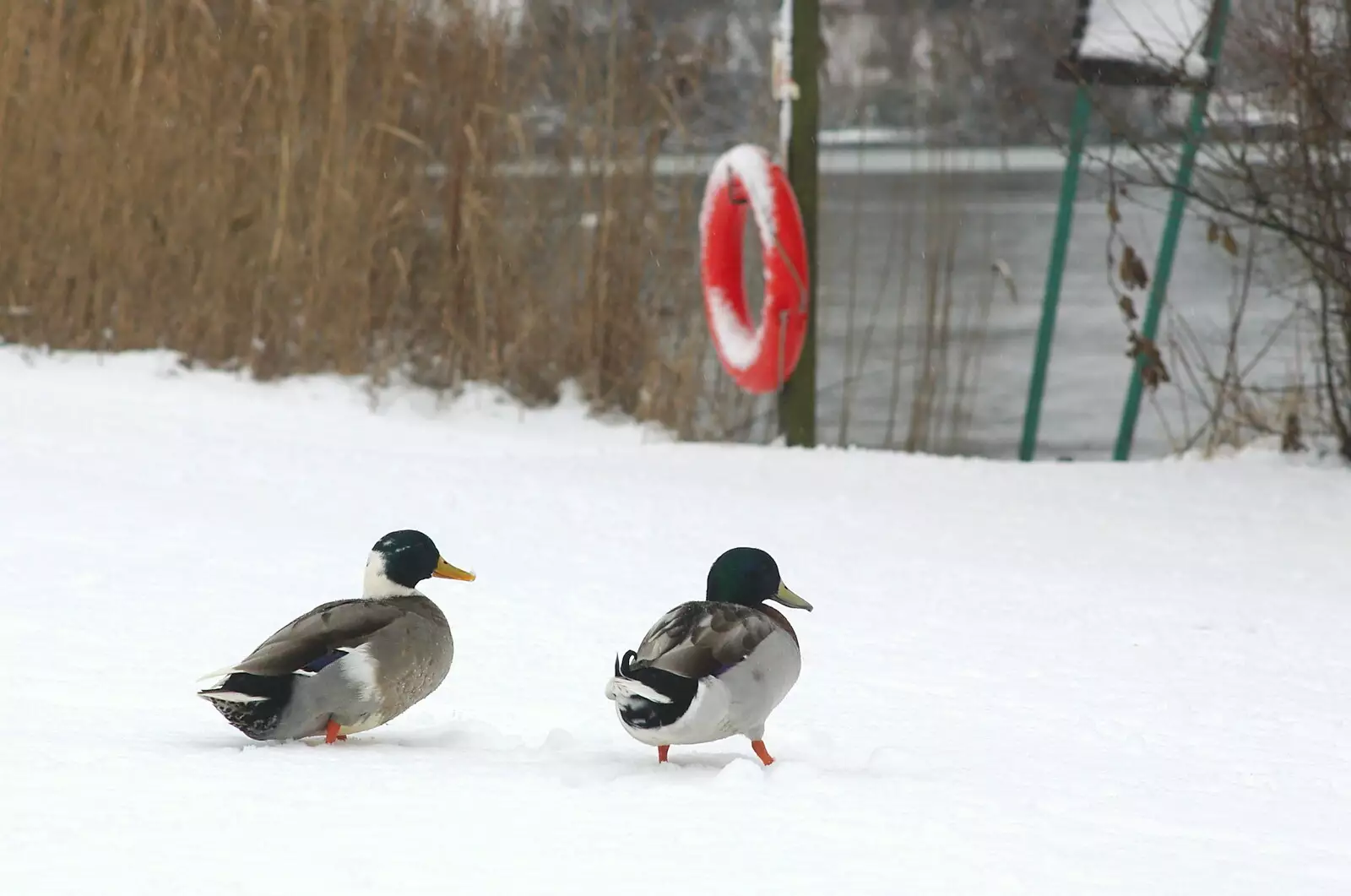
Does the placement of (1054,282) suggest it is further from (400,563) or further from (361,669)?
(361,669)

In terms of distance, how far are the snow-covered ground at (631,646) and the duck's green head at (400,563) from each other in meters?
0.31

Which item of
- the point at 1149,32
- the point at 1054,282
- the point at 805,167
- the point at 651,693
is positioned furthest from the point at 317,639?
the point at 1054,282

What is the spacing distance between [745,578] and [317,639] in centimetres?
77

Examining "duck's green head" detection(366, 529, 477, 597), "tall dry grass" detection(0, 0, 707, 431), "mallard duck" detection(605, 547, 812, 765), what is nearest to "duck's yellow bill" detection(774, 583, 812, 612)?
"mallard duck" detection(605, 547, 812, 765)

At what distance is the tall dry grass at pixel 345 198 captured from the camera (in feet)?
30.7

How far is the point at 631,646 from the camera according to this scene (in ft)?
16.3

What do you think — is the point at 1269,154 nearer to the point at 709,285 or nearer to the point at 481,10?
the point at 709,285

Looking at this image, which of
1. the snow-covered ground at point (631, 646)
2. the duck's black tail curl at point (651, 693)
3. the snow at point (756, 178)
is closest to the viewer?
the snow-covered ground at point (631, 646)

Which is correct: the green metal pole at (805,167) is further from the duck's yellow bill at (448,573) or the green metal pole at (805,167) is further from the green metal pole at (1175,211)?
the duck's yellow bill at (448,573)

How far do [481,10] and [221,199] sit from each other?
5.26 feet

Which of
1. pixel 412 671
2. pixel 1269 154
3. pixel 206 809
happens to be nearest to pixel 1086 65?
pixel 1269 154

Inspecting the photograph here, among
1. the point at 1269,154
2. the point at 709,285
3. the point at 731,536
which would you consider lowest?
the point at 731,536

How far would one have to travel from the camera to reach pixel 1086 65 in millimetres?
8461

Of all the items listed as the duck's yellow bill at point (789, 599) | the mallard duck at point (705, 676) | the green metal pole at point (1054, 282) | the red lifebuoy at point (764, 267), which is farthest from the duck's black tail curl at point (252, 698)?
the green metal pole at point (1054, 282)
